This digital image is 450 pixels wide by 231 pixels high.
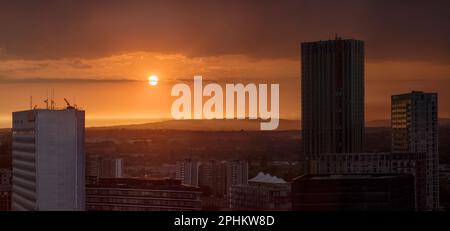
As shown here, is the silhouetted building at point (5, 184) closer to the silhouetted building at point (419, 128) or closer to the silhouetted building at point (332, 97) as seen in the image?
the silhouetted building at point (332, 97)

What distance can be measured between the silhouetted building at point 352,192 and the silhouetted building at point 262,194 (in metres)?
0.11

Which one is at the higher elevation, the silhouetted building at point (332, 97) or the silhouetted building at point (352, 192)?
the silhouetted building at point (332, 97)

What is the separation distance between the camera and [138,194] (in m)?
5.01

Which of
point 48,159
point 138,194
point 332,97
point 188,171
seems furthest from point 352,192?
point 48,159

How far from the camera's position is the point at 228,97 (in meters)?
4.11

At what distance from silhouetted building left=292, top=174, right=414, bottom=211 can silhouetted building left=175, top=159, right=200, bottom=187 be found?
76cm

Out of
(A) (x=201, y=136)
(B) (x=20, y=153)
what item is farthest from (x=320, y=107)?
(B) (x=20, y=153)

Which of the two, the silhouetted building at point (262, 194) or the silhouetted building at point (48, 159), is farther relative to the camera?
the silhouetted building at point (48, 159)

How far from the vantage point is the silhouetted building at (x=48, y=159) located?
4383mm

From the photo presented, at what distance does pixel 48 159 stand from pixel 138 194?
77 cm

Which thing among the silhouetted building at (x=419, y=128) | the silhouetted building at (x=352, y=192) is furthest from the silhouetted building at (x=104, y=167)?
the silhouetted building at (x=419, y=128)

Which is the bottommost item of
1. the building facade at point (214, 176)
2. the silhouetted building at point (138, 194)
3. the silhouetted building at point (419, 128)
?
the silhouetted building at point (138, 194)

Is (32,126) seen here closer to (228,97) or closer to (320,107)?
(228,97)

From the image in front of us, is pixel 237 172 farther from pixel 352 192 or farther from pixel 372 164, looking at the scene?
pixel 372 164
